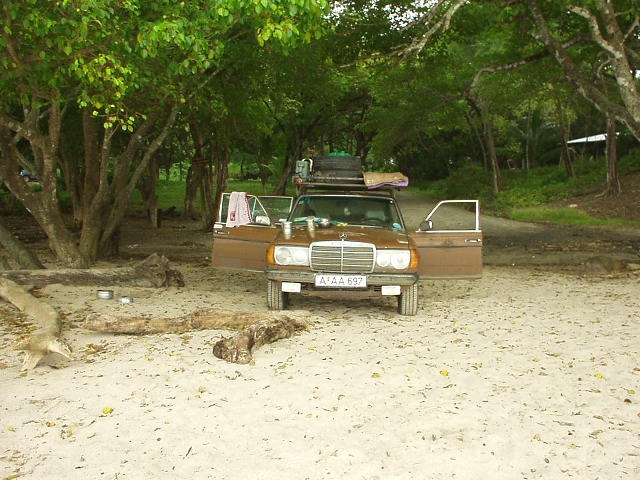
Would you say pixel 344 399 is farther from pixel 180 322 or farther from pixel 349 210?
pixel 349 210

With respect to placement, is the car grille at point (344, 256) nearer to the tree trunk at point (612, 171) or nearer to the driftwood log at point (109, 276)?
the driftwood log at point (109, 276)

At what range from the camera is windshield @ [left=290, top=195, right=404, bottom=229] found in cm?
907

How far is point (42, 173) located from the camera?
1132 cm

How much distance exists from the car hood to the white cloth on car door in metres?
0.91

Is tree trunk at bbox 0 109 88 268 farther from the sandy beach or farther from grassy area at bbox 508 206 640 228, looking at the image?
grassy area at bbox 508 206 640 228

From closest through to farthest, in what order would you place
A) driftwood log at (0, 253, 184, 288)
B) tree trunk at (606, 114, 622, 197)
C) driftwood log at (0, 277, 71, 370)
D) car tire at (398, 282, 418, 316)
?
driftwood log at (0, 277, 71, 370), car tire at (398, 282, 418, 316), driftwood log at (0, 253, 184, 288), tree trunk at (606, 114, 622, 197)

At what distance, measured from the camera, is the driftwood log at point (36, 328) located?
5777mm

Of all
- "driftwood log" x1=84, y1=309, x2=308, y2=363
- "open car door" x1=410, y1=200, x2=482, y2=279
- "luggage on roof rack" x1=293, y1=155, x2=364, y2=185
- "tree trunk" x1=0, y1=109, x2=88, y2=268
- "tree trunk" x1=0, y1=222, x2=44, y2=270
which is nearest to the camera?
"driftwood log" x1=84, y1=309, x2=308, y2=363

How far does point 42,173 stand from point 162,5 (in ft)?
14.6

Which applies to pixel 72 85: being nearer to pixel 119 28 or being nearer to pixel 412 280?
pixel 119 28

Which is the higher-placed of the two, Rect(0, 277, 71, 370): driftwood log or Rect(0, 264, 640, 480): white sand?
Rect(0, 277, 71, 370): driftwood log

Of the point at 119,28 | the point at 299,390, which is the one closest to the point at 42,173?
the point at 119,28

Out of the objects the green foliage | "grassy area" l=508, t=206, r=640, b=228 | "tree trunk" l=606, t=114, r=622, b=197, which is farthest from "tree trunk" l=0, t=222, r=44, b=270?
the green foliage

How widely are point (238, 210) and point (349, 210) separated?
1.46m
